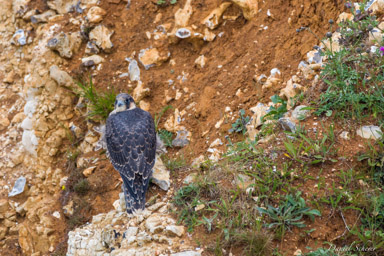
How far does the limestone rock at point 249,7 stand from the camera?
579cm

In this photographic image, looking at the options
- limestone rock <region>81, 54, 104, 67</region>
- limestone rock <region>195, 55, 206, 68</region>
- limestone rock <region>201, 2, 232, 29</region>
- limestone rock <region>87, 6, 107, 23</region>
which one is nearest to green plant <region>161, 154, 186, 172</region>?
limestone rock <region>195, 55, 206, 68</region>

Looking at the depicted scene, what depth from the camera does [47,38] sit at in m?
6.98

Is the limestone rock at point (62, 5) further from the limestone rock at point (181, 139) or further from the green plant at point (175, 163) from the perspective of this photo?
the green plant at point (175, 163)

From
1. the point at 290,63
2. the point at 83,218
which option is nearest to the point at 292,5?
the point at 290,63

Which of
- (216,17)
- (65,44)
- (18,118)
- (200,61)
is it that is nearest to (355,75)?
(200,61)

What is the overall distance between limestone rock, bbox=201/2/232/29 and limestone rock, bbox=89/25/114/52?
1.76 meters

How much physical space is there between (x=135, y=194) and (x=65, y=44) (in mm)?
3575

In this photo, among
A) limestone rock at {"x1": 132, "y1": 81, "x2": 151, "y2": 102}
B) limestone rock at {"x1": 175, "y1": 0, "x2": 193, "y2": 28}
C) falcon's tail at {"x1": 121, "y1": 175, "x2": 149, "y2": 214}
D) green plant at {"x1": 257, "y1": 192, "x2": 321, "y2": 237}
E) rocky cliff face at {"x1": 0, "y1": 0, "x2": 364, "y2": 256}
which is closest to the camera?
green plant at {"x1": 257, "y1": 192, "x2": 321, "y2": 237}

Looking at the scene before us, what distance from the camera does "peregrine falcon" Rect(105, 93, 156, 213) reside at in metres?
4.50

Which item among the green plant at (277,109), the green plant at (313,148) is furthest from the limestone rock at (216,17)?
the green plant at (313,148)

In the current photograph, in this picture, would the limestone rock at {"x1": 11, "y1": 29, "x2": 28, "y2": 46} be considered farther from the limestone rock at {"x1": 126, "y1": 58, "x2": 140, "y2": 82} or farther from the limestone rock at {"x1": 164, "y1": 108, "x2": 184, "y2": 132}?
the limestone rock at {"x1": 164, "y1": 108, "x2": 184, "y2": 132}

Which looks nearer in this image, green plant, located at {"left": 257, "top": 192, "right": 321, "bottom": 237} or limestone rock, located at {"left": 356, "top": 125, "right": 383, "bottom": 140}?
green plant, located at {"left": 257, "top": 192, "right": 321, "bottom": 237}

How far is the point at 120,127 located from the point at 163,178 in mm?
879

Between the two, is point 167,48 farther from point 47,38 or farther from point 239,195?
point 239,195
